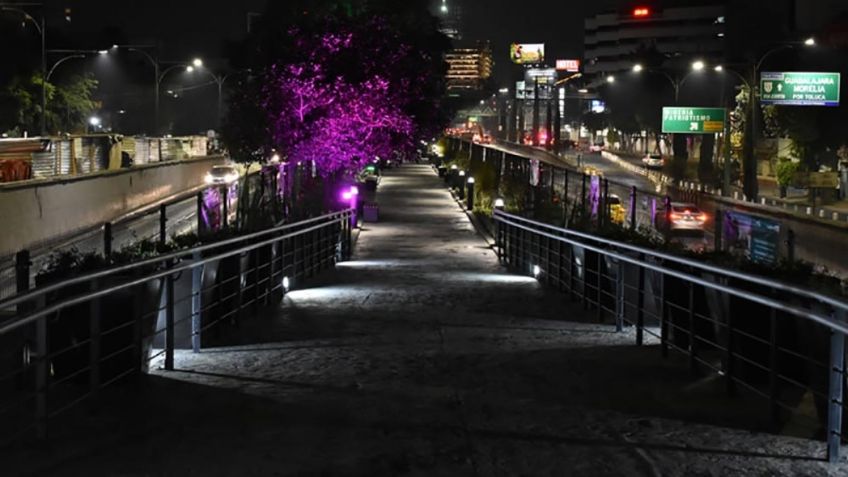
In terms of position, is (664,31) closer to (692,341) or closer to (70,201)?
(70,201)

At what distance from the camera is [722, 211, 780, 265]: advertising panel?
48.6 feet

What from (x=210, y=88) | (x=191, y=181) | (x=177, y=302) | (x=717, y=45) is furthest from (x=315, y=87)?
(x=717, y=45)

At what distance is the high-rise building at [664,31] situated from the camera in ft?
567

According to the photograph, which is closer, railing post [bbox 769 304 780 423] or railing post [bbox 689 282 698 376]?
railing post [bbox 769 304 780 423]

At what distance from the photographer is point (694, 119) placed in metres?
58.8

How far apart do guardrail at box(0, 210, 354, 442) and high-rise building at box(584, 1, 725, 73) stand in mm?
162267

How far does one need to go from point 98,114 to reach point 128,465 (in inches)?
4664

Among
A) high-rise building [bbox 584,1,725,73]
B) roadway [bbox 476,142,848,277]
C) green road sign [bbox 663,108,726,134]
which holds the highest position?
high-rise building [bbox 584,1,725,73]

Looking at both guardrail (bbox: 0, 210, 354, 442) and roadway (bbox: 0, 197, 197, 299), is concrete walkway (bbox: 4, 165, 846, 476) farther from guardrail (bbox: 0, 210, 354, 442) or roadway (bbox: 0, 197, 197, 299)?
roadway (bbox: 0, 197, 197, 299)

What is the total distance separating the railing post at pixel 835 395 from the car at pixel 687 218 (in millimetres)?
24078

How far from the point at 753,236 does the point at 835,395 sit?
9.35 meters

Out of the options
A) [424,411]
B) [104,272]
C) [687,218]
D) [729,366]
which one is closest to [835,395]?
[729,366]

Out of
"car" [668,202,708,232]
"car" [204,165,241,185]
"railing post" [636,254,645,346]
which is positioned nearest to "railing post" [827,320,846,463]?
"railing post" [636,254,645,346]

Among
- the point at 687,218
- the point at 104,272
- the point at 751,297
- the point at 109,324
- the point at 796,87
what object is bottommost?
the point at 687,218
